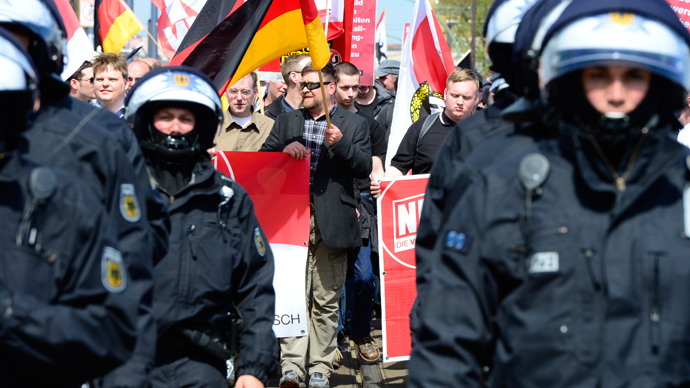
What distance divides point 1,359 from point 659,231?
1682mm

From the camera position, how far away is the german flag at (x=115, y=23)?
11008 millimetres

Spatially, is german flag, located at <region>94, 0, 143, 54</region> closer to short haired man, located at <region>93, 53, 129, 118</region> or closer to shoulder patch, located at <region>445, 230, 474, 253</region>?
short haired man, located at <region>93, 53, 129, 118</region>

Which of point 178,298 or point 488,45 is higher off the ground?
point 488,45

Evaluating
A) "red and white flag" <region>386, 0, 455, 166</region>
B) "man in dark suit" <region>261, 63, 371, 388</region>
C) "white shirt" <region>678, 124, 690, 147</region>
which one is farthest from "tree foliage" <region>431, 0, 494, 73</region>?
"white shirt" <region>678, 124, 690, 147</region>

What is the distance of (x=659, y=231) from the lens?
245cm

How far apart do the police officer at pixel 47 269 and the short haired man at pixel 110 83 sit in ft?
16.3

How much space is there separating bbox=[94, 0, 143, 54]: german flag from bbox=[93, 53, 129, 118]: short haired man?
3.66 m

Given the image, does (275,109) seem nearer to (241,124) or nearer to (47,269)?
(241,124)

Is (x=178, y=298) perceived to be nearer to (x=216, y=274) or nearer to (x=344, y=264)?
(x=216, y=274)

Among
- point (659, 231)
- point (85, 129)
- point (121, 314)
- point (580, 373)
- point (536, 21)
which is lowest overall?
point (580, 373)

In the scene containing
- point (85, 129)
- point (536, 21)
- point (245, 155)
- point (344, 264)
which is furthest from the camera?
point (344, 264)

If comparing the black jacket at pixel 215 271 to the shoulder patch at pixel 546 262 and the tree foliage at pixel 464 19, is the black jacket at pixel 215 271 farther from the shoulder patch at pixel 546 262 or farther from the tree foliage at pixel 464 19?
the tree foliage at pixel 464 19

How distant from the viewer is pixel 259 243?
171 inches

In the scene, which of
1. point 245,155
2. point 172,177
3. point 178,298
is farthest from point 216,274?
point 245,155
